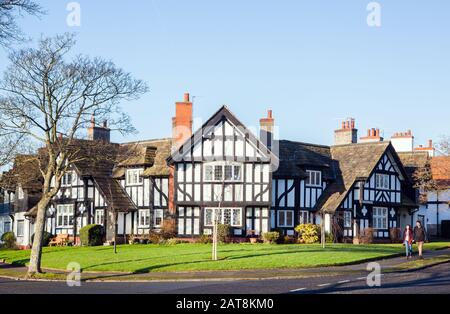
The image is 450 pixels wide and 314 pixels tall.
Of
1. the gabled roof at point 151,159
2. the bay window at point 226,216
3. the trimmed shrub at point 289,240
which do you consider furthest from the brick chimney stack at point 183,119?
the trimmed shrub at point 289,240

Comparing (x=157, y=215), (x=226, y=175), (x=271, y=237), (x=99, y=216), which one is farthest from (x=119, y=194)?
(x=271, y=237)

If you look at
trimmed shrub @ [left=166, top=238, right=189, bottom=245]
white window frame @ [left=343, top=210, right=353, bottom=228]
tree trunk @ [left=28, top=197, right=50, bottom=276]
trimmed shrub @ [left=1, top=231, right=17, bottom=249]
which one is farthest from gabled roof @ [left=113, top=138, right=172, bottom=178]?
tree trunk @ [left=28, top=197, right=50, bottom=276]

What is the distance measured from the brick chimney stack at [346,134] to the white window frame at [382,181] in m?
8.00

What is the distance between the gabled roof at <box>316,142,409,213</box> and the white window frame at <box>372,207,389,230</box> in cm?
348

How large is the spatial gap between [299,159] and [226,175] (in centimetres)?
655

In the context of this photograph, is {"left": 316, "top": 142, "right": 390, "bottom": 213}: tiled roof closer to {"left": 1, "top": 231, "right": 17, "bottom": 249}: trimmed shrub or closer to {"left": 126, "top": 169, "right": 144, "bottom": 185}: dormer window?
{"left": 126, "top": 169, "right": 144, "bottom": 185}: dormer window

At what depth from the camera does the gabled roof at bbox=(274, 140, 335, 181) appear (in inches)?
2163

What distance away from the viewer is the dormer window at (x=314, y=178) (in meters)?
56.2

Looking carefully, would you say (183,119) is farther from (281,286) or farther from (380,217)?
(281,286)

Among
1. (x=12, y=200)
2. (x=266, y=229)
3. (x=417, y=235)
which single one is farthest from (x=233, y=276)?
(x=12, y=200)

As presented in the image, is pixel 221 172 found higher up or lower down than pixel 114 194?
higher up

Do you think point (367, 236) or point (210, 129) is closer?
point (210, 129)

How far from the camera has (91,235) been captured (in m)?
55.3
